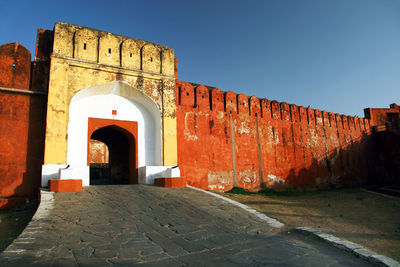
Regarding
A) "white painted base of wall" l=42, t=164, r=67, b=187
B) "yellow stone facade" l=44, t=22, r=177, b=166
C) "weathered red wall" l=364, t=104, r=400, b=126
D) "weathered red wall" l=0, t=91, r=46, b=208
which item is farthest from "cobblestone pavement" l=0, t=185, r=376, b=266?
"weathered red wall" l=364, t=104, r=400, b=126

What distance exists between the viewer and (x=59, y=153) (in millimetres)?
7004

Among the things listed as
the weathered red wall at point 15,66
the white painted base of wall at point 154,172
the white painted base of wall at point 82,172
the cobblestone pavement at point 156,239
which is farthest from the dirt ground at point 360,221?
the weathered red wall at point 15,66

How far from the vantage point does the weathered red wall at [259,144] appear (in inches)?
375

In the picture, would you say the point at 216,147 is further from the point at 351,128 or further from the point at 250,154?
the point at 351,128

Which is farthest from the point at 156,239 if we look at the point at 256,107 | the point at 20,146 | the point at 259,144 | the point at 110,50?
the point at 256,107

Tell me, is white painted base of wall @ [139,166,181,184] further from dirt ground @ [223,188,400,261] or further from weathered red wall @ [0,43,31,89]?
weathered red wall @ [0,43,31,89]

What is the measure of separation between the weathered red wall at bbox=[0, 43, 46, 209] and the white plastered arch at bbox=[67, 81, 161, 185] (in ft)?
2.63

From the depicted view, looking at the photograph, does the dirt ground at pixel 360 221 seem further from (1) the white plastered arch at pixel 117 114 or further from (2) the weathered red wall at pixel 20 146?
(2) the weathered red wall at pixel 20 146

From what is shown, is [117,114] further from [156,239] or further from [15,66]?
[156,239]

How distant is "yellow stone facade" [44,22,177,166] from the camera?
7133mm

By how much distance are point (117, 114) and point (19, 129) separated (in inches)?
102

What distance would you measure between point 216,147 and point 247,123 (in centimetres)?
187

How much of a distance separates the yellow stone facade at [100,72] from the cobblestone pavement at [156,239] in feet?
7.73

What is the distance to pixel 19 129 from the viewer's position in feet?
23.3
